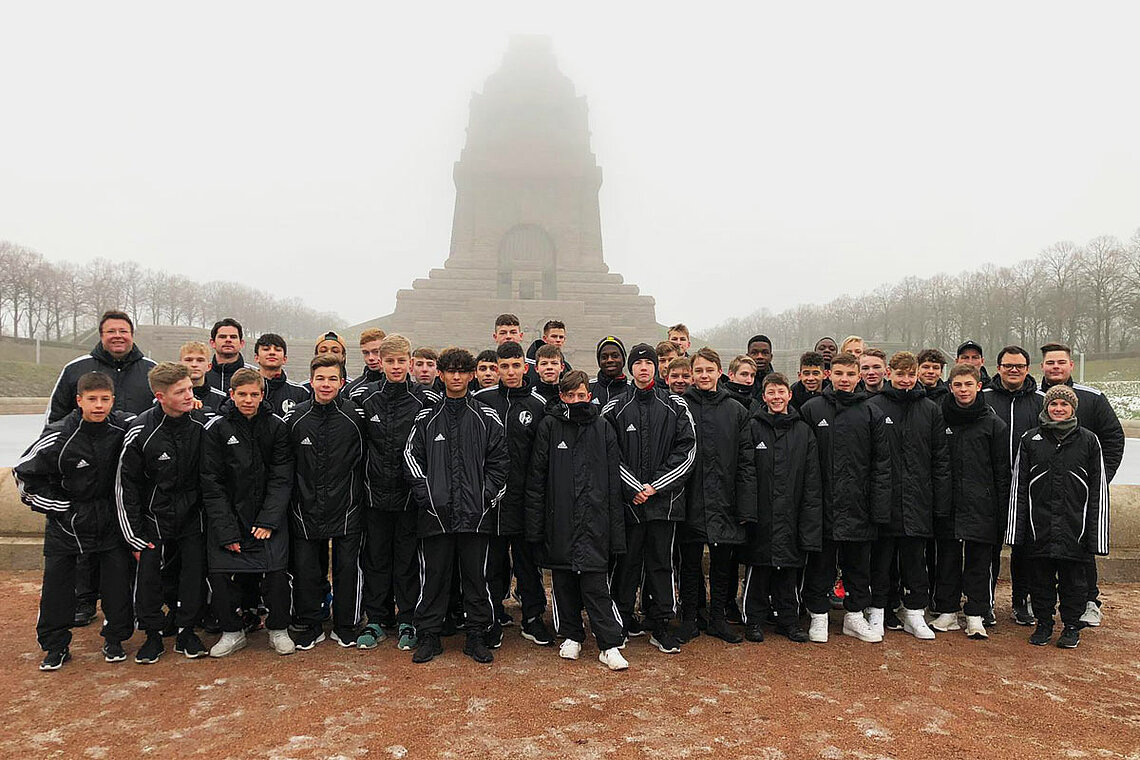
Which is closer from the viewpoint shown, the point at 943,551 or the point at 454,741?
the point at 454,741

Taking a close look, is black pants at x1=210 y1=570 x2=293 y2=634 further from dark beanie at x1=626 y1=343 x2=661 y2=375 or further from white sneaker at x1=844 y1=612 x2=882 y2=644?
white sneaker at x1=844 y1=612 x2=882 y2=644

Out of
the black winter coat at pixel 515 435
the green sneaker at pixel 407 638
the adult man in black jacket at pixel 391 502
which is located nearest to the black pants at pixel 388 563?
the adult man in black jacket at pixel 391 502

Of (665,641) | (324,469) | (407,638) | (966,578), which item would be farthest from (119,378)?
(966,578)

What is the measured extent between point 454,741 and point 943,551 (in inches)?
141

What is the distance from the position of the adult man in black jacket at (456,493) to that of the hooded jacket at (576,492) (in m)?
0.25

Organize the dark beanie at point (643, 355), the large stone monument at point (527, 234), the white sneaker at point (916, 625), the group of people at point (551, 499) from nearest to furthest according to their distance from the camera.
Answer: the group of people at point (551, 499)
the dark beanie at point (643, 355)
the white sneaker at point (916, 625)
the large stone monument at point (527, 234)

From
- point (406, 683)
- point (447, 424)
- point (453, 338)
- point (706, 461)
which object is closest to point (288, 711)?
point (406, 683)

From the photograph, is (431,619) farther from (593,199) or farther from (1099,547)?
(593,199)

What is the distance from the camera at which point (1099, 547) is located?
189 inches

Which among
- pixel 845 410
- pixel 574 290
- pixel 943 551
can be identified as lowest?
pixel 943 551

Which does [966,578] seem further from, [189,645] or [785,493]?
[189,645]

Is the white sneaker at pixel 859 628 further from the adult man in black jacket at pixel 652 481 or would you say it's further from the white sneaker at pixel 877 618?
the adult man in black jacket at pixel 652 481

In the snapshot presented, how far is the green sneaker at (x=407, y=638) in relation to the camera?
4.60 m

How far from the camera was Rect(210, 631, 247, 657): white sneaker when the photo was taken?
4434 mm
